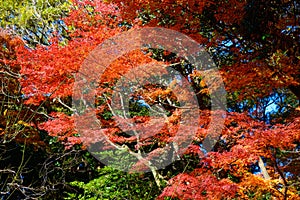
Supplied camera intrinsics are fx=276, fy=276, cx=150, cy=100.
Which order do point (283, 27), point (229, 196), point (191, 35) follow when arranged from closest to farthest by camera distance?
point (283, 27) < point (229, 196) < point (191, 35)

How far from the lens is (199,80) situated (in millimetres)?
8719

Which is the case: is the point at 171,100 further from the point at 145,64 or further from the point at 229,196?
the point at 229,196

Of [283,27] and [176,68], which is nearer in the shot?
[283,27]

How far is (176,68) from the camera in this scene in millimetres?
8617

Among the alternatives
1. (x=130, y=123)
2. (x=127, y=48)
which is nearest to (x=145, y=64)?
(x=127, y=48)

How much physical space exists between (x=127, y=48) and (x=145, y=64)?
2.31ft

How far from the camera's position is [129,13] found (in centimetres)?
689

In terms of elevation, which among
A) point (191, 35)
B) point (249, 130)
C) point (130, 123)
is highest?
point (191, 35)

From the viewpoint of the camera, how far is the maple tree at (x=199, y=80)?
15.6ft

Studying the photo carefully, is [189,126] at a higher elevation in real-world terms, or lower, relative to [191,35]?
lower

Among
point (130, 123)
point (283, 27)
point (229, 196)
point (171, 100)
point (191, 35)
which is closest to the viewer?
point (283, 27)

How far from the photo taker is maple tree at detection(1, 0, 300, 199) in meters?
4.76

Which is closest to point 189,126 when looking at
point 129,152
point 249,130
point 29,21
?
point 249,130

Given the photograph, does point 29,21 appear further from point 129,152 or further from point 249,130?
point 249,130
